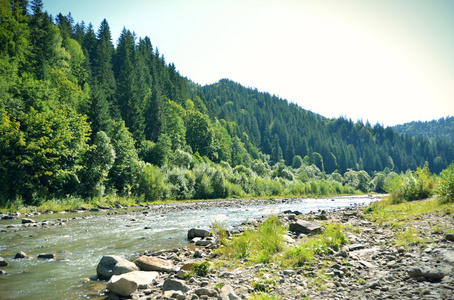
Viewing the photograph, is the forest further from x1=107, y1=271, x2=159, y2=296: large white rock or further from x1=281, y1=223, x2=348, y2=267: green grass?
x1=107, y1=271, x2=159, y2=296: large white rock

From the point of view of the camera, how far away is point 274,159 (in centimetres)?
18412

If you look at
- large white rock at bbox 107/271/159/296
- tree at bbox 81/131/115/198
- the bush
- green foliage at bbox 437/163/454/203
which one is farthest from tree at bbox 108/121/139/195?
green foliage at bbox 437/163/454/203

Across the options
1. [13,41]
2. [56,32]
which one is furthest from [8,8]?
[56,32]

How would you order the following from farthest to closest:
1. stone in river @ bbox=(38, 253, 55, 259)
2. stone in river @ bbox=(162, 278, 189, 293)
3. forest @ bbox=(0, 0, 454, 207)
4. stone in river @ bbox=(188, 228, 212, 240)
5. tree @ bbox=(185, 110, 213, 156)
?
tree @ bbox=(185, 110, 213, 156)
forest @ bbox=(0, 0, 454, 207)
stone in river @ bbox=(188, 228, 212, 240)
stone in river @ bbox=(38, 253, 55, 259)
stone in river @ bbox=(162, 278, 189, 293)

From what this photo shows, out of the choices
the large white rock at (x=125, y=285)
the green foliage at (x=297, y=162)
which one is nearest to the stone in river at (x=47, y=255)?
the large white rock at (x=125, y=285)

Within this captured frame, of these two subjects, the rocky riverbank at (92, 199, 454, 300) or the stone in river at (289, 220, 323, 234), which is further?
the stone in river at (289, 220, 323, 234)

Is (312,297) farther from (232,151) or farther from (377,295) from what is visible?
(232,151)

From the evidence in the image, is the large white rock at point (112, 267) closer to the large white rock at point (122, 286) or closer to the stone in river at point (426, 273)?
the large white rock at point (122, 286)

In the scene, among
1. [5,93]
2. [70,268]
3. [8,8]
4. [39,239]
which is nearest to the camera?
[70,268]

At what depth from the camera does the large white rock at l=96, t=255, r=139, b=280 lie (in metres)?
8.02

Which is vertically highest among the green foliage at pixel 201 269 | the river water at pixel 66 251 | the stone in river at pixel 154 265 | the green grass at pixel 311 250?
the green grass at pixel 311 250

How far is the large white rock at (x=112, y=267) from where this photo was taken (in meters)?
8.02

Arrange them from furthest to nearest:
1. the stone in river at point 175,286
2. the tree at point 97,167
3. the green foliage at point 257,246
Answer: the tree at point 97,167 < the green foliage at point 257,246 < the stone in river at point 175,286

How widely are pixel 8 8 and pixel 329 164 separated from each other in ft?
620
